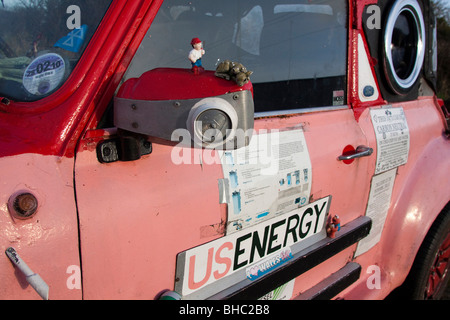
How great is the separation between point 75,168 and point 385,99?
1.83 meters

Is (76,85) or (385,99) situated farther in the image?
(385,99)

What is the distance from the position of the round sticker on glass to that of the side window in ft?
0.76

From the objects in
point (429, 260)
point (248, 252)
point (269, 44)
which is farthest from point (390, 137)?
point (248, 252)

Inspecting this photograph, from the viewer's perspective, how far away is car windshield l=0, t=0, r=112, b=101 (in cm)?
124

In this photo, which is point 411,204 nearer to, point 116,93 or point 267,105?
point 267,105

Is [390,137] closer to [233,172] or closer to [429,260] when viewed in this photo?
[429,260]

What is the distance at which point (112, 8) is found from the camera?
1233 mm

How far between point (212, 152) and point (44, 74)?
659 mm

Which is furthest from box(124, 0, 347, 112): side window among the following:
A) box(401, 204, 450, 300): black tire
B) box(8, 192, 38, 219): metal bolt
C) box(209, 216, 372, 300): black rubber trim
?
box(401, 204, 450, 300): black tire

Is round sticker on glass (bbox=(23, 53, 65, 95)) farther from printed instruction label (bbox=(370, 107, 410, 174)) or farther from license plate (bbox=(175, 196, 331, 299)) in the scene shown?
printed instruction label (bbox=(370, 107, 410, 174))

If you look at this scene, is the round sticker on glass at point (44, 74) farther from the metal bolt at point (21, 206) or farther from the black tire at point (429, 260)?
the black tire at point (429, 260)

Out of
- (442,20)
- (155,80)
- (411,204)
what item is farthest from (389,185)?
(442,20)

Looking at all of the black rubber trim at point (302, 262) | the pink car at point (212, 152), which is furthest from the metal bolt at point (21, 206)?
the black rubber trim at point (302, 262)
